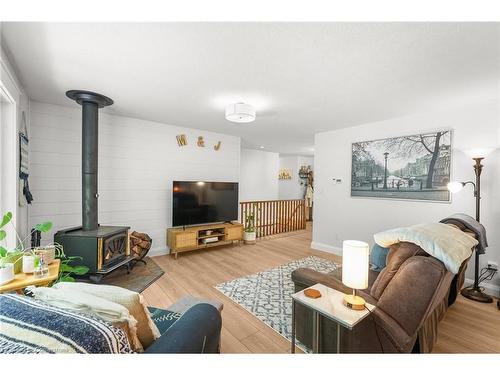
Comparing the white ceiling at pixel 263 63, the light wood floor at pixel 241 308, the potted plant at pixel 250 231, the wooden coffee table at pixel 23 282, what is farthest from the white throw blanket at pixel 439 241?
the potted plant at pixel 250 231

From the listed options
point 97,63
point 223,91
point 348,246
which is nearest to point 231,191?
point 223,91

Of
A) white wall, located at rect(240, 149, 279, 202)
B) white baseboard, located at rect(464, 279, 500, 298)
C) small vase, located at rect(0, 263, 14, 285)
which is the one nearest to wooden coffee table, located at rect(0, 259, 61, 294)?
small vase, located at rect(0, 263, 14, 285)

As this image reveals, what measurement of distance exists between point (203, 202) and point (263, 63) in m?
2.82

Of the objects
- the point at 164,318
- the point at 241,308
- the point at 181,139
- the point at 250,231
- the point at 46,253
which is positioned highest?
the point at 181,139

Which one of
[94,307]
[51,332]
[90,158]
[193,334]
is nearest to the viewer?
[51,332]

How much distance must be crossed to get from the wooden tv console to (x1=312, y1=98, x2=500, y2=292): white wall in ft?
5.49

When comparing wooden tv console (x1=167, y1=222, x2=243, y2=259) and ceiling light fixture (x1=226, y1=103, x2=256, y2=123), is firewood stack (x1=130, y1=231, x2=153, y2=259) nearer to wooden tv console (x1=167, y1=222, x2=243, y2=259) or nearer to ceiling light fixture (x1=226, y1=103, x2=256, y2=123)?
wooden tv console (x1=167, y1=222, x2=243, y2=259)

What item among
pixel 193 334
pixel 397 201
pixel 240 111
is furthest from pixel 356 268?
pixel 397 201

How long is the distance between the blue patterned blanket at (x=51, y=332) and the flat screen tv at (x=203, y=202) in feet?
10.3

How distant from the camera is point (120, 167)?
3.59 m

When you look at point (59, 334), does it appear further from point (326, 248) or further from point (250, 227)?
point (250, 227)

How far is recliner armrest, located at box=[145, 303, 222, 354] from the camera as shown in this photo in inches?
33.7

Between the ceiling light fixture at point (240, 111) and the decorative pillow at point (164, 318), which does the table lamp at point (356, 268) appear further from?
the ceiling light fixture at point (240, 111)

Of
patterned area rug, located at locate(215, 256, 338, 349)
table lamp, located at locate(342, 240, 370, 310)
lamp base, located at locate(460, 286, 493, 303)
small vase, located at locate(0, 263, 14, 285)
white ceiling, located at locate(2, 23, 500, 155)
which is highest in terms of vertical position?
white ceiling, located at locate(2, 23, 500, 155)
